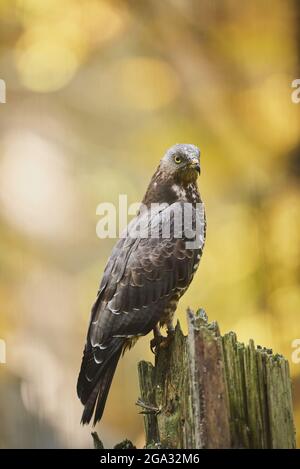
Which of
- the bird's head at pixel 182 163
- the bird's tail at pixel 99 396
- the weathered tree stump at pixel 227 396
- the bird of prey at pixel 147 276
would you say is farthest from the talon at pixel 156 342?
the bird's head at pixel 182 163

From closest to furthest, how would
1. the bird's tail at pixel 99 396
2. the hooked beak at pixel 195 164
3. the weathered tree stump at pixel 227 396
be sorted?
the weathered tree stump at pixel 227 396, the bird's tail at pixel 99 396, the hooked beak at pixel 195 164

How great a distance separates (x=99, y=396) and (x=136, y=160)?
1.19 meters

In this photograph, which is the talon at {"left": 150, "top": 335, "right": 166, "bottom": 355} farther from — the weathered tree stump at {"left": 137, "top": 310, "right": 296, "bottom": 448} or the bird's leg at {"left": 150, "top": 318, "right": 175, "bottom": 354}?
the weathered tree stump at {"left": 137, "top": 310, "right": 296, "bottom": 448}

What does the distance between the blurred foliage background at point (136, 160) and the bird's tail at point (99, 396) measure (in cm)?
58

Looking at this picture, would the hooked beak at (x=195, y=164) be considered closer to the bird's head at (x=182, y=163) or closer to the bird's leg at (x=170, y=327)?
the bird's head at (x=182, y=163)

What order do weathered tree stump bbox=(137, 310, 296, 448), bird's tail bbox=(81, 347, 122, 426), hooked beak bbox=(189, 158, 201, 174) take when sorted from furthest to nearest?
hooked beak bbox=(189, 158, 201, 174), bird's tail bbox=(81, 347, 122, 426), weathered tree stump bbox=(137, 310, 296, 448)

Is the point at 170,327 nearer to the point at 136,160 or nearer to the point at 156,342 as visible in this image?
the point at 156,342

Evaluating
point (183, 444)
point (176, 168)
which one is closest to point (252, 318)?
point (176, 168)

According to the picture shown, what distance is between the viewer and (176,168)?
8.46 ft


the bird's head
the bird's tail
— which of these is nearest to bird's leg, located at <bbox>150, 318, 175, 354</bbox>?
the bird's tail

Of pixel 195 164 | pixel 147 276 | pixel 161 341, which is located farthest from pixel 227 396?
pixel 195 164

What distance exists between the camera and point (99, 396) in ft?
7.77

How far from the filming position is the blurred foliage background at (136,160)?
9.75 feet

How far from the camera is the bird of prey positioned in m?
2.40
